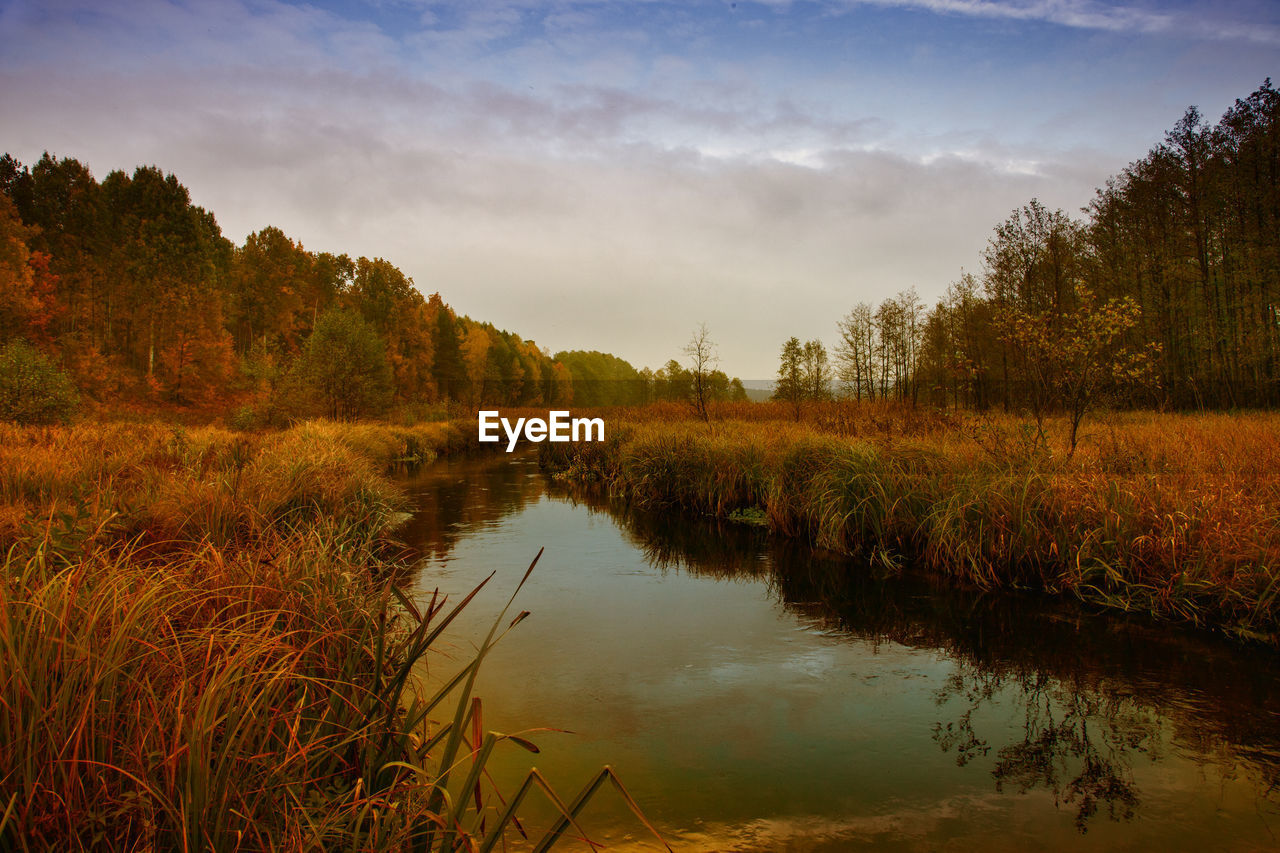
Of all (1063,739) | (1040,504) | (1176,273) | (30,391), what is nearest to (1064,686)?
(1063,739)

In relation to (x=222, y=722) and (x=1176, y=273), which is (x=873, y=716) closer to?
(x=222, y=722)

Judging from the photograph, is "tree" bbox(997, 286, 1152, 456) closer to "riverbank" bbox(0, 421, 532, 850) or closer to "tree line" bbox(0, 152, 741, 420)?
"riverbank" bbox(0, 421, 532, 850)

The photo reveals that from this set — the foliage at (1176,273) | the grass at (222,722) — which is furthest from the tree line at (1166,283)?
the grass at (222,722)

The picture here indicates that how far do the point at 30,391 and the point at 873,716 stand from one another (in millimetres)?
18761

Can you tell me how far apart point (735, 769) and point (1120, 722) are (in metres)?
2.65

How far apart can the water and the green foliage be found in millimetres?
22476

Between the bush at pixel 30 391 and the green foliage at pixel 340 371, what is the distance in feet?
37.2

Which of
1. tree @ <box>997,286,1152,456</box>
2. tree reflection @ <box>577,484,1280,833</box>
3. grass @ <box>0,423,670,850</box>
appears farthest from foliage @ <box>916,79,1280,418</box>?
grass @ <box>0,423,670,850</box>

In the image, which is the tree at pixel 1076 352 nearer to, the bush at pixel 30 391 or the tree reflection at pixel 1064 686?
the tree reflection at pixel 1064 686

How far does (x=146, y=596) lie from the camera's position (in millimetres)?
2545

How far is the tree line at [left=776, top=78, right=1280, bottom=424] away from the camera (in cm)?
1950

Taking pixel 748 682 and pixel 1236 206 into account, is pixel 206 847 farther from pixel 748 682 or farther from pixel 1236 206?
pixel 1236 206

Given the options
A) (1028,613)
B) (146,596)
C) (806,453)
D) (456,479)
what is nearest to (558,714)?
(146,596)

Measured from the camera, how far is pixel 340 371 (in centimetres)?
2762
